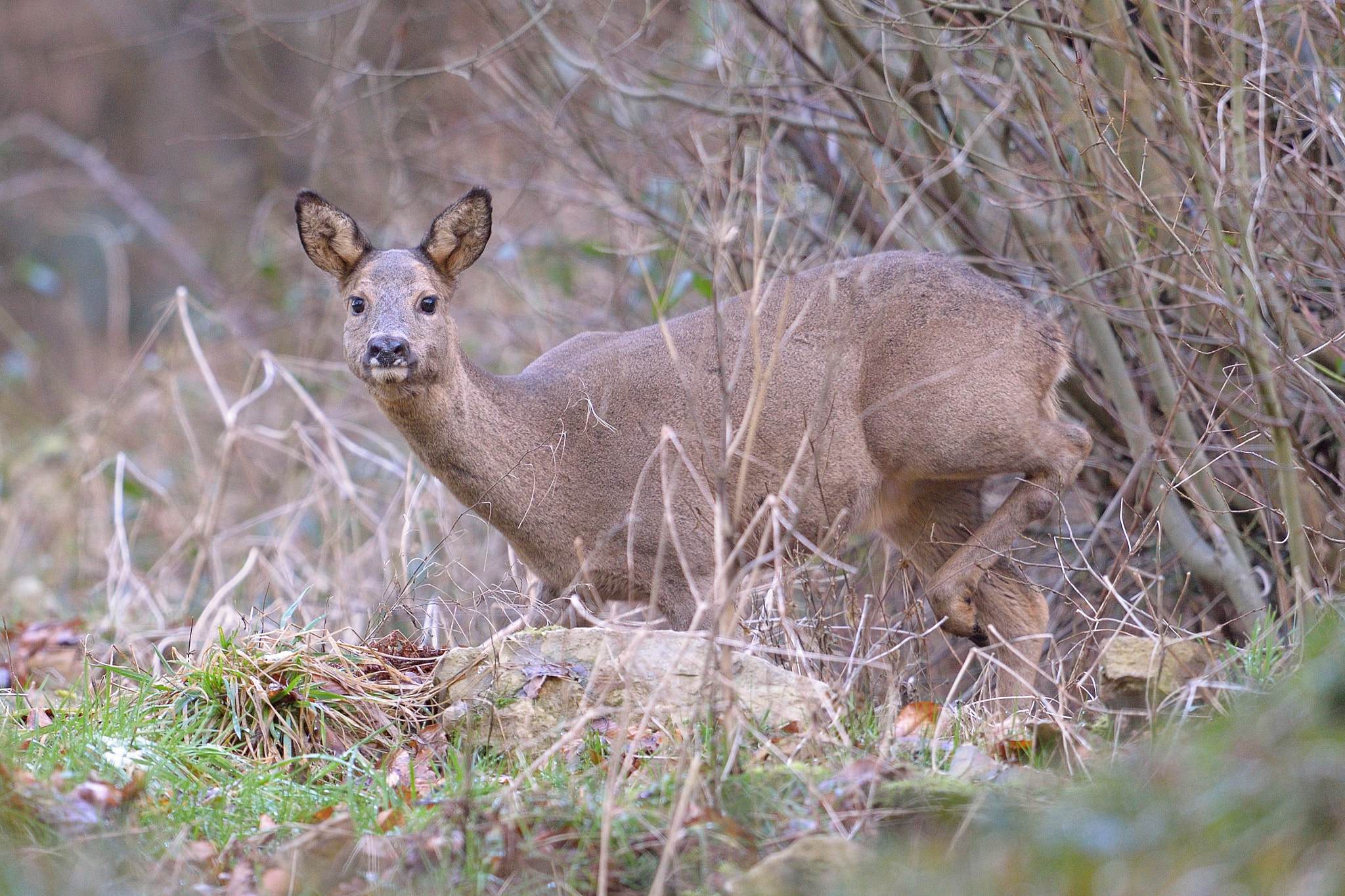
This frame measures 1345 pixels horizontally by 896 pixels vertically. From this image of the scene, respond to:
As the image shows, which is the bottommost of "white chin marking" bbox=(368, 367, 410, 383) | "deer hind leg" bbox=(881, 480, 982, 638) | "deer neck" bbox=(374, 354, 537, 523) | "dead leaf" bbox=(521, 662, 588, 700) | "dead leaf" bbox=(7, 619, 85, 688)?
"deer hind leg" bbox=(881, 480, 982, 638)

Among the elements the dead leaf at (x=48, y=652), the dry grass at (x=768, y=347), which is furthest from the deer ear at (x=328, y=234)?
the dead leaf at (x=48, y=652)

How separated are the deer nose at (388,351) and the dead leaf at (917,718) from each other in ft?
7.79

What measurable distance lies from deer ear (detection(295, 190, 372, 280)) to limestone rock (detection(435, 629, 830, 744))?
207 centimetres

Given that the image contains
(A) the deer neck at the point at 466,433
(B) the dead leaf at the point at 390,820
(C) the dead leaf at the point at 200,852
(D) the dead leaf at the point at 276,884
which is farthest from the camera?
(A) the deer neck at the point at 466,433

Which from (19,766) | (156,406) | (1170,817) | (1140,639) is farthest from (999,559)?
(156,406)

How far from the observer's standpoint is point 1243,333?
203 inches

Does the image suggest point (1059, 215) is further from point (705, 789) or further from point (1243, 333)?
point (705, 789)

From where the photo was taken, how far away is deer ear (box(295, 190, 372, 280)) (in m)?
5.83

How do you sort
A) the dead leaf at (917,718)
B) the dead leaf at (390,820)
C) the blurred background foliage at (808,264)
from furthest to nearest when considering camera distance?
the blurred background foliage at (808,264) → the dead leaf at (917,718) → the dead leaf at (390,820)

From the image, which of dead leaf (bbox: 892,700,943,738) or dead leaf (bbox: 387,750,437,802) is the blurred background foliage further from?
dead leaf (bbox: 387,750,437,802)

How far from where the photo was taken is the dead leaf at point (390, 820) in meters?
3.65

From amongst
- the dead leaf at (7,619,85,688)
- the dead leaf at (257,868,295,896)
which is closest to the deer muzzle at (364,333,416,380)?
the dead leaf at (7,619,85,688)

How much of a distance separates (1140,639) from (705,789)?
1623mm

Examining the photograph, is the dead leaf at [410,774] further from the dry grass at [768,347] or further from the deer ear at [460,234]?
the deer ear at [460,234]
